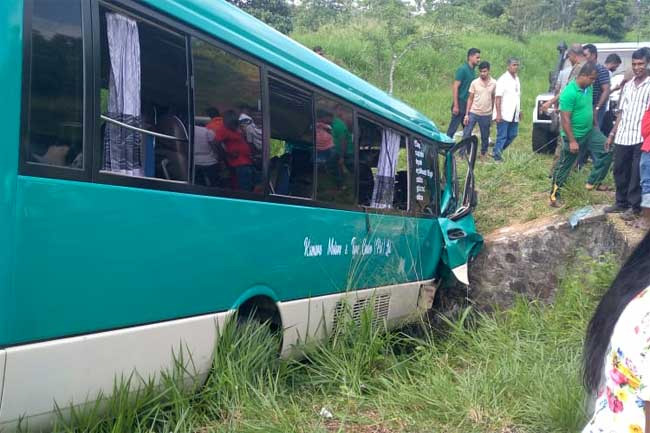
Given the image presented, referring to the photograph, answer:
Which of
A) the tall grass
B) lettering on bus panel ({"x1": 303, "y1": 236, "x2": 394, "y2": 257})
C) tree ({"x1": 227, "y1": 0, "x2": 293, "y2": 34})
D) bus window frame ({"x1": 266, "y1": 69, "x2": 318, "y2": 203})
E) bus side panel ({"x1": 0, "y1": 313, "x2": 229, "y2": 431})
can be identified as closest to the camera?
bus side panel ({"x1": 0, "y1": 313, "x2": 229, "y2": 431})

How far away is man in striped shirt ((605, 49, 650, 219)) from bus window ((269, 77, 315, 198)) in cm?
373

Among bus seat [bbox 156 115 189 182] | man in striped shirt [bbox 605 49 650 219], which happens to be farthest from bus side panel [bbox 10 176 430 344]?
man in striped shirt [bbox 605 49 650 219]

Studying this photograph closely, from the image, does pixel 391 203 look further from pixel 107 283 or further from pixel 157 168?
pixel 107 283

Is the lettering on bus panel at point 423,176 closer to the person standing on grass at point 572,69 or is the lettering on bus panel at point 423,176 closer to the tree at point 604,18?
the person standing on grass at point 572,69

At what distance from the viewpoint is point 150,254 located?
3549 mm

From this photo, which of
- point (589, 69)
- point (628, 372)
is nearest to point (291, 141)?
point (628, 372)

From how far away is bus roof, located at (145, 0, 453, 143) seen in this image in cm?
389

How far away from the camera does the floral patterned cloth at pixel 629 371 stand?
154 cm

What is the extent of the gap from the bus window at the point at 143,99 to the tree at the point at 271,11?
17.5m

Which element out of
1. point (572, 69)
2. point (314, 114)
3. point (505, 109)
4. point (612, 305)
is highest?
point (572, 69)

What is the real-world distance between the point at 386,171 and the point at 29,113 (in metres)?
3.68

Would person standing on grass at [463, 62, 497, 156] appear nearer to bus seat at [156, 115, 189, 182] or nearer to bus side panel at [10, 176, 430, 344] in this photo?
bus side panel at [10, 176, 430, 344]

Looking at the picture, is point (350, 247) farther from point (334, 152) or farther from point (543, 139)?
point (543, 139)

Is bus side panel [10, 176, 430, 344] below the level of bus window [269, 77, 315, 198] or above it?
below
